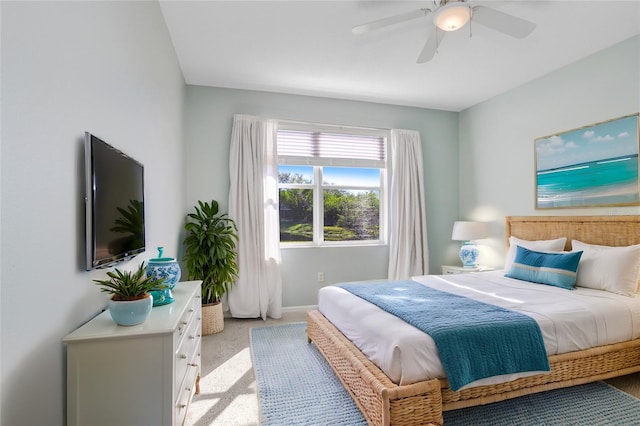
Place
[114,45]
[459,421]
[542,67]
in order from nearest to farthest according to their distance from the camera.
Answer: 1. [114,45]
2. [459,421]
3. [542,67]

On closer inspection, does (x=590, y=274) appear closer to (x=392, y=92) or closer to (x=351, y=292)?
(x=351, y=292)

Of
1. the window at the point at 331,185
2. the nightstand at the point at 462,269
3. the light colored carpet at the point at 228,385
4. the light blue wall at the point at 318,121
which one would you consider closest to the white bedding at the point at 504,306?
the light colored carpet at the point at 228,385

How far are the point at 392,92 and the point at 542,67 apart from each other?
1595 mm

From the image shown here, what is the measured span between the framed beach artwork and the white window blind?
1.93 m

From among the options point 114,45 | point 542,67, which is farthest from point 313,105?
point 114,45

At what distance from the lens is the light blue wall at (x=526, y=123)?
9.93 ft

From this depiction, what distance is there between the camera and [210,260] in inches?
140

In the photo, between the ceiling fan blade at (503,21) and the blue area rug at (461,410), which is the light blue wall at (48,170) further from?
the ceiling fan blade at (503,21)

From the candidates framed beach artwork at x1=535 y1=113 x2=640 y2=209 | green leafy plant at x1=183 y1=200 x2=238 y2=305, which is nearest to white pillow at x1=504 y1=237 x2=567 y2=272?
framed beach artwork at x1=535 y1=113 x2=640 y2=209

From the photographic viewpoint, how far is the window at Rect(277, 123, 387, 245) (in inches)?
171

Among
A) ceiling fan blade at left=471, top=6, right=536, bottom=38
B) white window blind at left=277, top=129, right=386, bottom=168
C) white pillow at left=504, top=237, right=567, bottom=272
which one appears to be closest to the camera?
ceiling fan blade at left=471, top=6, right=536, bottom=38

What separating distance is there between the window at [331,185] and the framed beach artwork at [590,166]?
1906 millimetres

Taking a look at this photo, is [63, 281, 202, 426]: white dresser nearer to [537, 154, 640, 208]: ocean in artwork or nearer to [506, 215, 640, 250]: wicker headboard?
[506, 215, 640, 250]: wicker headboard

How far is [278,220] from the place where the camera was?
4164mm
